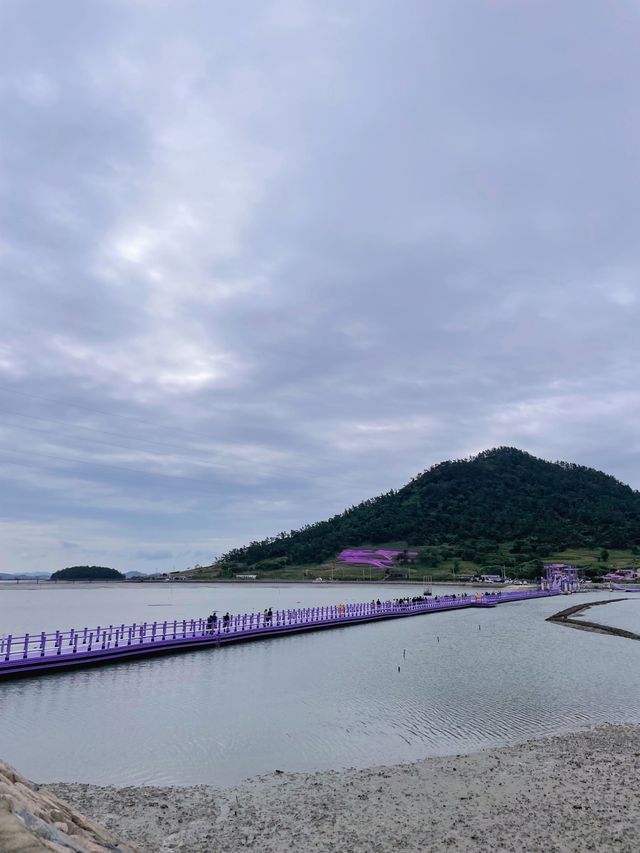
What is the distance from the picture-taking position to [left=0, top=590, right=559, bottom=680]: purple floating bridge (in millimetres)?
38344

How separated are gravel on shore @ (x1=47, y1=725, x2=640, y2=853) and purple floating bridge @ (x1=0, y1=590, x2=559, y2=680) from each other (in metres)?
21.8

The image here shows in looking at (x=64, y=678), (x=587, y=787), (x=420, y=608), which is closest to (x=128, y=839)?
(x=587, y=787)

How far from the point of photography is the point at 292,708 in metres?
30.8

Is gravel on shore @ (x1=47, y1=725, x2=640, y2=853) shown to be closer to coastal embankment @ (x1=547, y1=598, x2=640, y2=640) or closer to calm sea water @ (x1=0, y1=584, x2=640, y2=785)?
calm sea water @ (x1=0, y1=584, x2=640, y2=785)

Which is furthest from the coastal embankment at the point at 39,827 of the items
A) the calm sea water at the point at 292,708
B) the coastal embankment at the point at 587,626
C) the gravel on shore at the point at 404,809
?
the coastal embankment at the point at 587,626

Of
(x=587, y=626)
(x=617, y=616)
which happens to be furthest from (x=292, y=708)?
(x=617, y=616)

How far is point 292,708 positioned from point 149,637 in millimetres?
25687

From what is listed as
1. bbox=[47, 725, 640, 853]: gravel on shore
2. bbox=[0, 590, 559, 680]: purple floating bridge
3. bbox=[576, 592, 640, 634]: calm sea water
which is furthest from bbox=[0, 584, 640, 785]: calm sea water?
bbox=[576, 592, 640, 634]: calm sea water

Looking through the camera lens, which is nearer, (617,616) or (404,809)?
(404,809)

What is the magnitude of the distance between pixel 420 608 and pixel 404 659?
5312 cm

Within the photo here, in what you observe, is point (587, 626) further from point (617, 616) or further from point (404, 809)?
point (404, 809)

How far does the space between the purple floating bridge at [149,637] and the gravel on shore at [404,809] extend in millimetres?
21760

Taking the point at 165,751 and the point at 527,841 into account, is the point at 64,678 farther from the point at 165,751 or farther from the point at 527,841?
the point at 527,841

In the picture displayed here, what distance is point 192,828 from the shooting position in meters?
15.2
